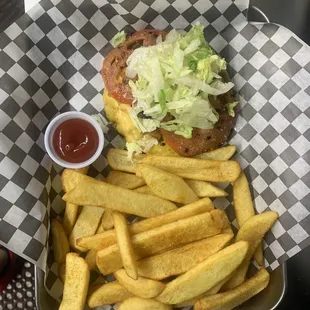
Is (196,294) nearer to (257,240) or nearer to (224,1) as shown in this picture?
(257,240)

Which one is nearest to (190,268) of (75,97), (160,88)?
(160,88)

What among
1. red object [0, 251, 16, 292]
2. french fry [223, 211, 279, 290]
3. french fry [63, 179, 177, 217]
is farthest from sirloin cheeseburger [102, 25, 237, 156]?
red object [0, 251, 16, 292]

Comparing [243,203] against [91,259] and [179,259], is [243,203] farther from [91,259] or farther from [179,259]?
[91,259]

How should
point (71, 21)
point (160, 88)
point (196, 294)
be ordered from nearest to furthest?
point (196, 294)
point (160, 88)
point (71, 21)

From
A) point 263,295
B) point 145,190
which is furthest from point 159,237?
point 263,295

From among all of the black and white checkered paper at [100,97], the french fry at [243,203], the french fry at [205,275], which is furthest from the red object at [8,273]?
the french fry at [243,203]

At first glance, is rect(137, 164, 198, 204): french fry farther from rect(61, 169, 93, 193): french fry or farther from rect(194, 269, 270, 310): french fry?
rect(194, 269, 270, 310): french fry
